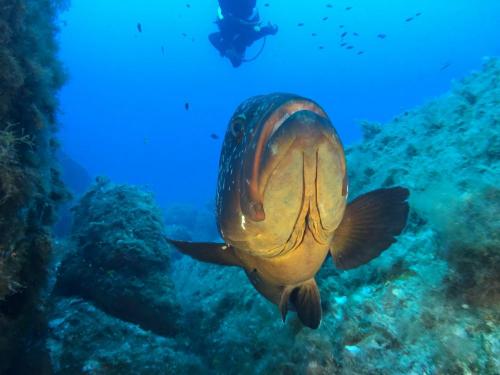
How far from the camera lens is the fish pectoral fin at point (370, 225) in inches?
116

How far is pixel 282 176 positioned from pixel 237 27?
15.3 metres

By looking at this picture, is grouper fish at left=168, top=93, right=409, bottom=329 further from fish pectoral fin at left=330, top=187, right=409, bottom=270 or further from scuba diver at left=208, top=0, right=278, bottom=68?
scuba diver at left=208, top=0, right=278, bottom=68

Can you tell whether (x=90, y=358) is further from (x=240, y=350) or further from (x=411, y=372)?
(x=411, y=372)

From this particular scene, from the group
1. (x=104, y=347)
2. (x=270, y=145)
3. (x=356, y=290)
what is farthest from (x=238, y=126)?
(x=104, y=347)

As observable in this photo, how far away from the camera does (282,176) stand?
194 centimetres

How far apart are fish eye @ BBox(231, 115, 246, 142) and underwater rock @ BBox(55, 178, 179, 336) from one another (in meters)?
3.75

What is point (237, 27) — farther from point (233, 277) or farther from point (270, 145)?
point (270, 145)

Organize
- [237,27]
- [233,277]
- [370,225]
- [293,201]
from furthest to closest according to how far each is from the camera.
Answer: [237,27]
[233,277]
[370,225]
[293,201]

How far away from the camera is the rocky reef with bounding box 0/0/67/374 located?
12.2ft

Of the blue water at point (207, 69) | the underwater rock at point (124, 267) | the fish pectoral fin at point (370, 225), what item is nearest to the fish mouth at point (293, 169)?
the fish pectoral fin at point (370, 225)

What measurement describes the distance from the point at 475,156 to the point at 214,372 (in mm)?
4350

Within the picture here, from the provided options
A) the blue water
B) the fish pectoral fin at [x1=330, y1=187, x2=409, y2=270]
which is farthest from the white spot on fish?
the blue water

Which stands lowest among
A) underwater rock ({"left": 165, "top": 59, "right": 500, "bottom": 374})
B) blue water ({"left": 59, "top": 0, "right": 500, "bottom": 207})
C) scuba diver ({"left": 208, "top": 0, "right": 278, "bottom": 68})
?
underwater rock ({"left": 165, "top": 59, "right": 500, "bottom": 374})

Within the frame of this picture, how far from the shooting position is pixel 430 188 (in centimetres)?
414
